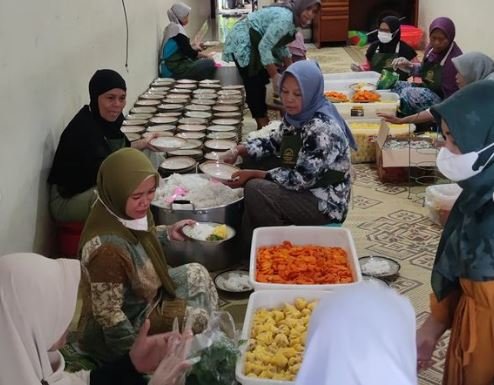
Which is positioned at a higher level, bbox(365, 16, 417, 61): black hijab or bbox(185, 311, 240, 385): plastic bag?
bbox(365, 16, 417, 61): black hijab

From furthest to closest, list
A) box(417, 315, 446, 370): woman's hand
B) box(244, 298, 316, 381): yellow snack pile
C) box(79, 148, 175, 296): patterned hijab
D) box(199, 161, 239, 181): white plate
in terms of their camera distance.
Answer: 1. box(199, 161, 239, 181): white plate
2. box(79, 148, 175, 296): patterned hijab
3. box(244, 298, 316, 381): yellow snack pile
4. box(417, 315, 446, 370): woman's hand

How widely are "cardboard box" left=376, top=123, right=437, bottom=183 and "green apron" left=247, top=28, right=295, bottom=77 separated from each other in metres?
1.24

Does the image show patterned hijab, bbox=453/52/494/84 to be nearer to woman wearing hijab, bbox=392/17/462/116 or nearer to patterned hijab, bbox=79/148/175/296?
woman wearing hijab, bbox=392/17/462/116

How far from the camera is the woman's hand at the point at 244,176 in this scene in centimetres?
331

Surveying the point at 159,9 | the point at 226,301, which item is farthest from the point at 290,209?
the point at 159,9

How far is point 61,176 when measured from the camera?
3094 millimetres

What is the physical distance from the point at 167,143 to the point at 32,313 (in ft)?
9.04

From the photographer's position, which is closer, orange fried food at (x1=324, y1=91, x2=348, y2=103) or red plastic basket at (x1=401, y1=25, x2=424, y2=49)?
orange fried food at (x1=324, y1=91, x2=348, y2=103)

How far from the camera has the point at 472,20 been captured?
7219 mm

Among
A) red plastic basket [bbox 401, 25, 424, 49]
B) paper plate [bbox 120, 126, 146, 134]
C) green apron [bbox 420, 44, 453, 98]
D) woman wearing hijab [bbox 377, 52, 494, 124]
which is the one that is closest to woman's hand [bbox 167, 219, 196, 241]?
paper plate [bbox 120, 126, 146, 134]

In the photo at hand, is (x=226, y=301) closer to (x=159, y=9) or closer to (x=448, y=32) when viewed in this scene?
(x=448, y=32)

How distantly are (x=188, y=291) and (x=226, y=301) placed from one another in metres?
0.48

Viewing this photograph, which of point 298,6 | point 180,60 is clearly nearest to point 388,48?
point 298,6

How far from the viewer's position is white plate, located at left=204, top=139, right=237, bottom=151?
4.14 meters
